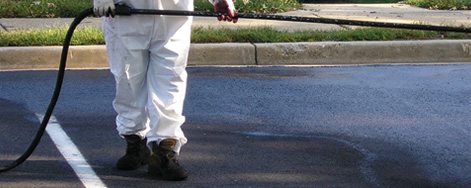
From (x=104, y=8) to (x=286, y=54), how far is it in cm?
456

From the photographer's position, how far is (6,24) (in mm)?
10375

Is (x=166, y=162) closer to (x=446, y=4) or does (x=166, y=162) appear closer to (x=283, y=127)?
(x=283, y=127)

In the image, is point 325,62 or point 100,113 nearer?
point 100,113

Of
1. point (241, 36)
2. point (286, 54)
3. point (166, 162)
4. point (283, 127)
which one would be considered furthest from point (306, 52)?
point (166, 162)

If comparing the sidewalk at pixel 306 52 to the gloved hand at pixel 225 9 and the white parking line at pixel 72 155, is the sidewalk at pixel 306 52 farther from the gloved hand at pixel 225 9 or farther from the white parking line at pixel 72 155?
the gloved hand at pixel 225 9

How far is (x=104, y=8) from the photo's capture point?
4.58 metres

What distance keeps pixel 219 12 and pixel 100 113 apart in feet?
7.00

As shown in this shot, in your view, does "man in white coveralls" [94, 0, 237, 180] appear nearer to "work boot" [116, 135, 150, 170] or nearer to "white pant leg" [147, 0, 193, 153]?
"white pant leg" [147, 0, 193, 153]

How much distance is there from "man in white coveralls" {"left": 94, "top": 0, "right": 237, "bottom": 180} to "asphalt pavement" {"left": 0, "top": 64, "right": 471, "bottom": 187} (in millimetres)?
291

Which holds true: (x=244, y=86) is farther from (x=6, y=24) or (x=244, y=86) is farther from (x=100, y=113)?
(x=6, y=24)

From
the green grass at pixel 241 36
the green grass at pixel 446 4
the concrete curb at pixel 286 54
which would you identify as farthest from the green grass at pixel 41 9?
the green grass at pixel 446 4

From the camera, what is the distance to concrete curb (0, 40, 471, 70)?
8508 millimetres

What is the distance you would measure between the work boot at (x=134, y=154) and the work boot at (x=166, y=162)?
13 centimetres

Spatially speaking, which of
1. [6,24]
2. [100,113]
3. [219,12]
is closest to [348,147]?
[219,12]
